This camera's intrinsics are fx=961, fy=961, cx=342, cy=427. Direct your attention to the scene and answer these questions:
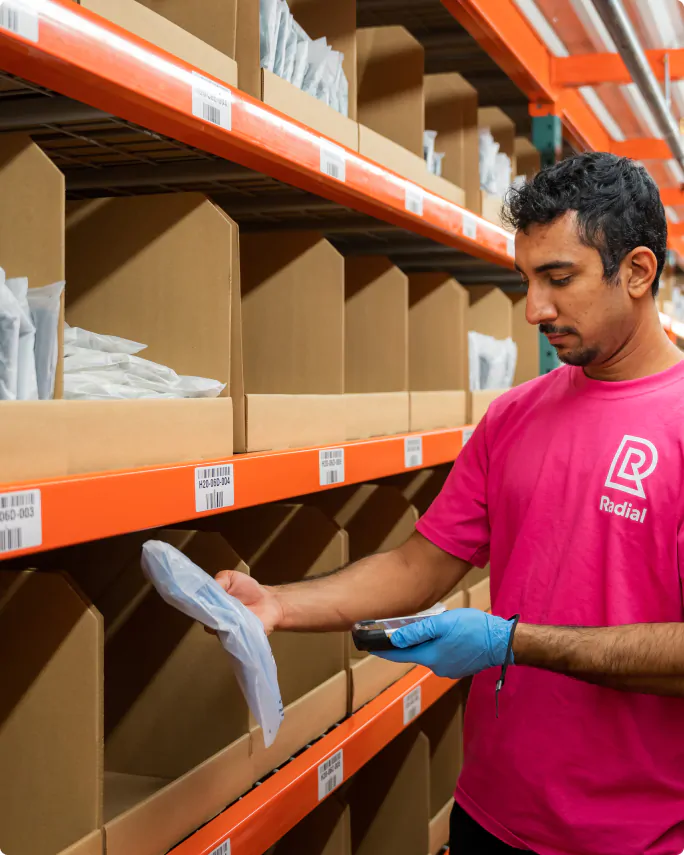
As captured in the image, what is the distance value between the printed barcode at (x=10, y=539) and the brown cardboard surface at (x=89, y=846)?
42 centimetres

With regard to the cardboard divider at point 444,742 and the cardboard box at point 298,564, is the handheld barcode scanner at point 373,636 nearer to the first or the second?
A: the cardboard box at point 298,564

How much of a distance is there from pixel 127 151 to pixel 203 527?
0.78 m

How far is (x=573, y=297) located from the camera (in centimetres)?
154

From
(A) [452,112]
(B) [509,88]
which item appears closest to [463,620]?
(A) [452,112]

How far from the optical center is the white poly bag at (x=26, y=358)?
1117mm

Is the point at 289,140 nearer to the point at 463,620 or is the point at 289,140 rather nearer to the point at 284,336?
the point at 284,336

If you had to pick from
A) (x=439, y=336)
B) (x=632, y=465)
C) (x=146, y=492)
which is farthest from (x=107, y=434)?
(x=439, y=336)

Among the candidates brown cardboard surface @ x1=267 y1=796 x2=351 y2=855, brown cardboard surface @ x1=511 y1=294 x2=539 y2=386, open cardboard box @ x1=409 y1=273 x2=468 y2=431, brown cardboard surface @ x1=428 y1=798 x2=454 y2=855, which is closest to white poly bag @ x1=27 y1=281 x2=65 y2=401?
brown cardboard surface @ x1=267 y1=796 x2=351 y2=855

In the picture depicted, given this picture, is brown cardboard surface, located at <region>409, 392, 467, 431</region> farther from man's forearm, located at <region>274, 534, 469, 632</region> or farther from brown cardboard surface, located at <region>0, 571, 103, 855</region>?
brown cardboard surface, located at <region>0, 571, 103, 855</region>

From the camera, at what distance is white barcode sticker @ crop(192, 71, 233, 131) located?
1284 mm

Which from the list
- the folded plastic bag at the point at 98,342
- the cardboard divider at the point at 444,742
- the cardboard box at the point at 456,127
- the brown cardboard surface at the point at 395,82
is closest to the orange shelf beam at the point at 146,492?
the folded plastic bag at the point at 98,342

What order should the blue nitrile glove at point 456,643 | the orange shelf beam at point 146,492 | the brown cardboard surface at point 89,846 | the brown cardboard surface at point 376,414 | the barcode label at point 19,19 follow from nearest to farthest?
1. the barcode label at point 19,19
2. the orange shelf beam at point 146,492
3. the brown cardboard surface at point 89,846
4. the blue nitrile glove at point 456,643
5. the brown cardboard surface at point 376,414

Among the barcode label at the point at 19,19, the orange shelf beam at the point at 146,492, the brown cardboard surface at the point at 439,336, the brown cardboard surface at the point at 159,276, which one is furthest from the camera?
the brown cardboard surface at the point at 439,336

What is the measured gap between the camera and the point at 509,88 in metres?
3.28
